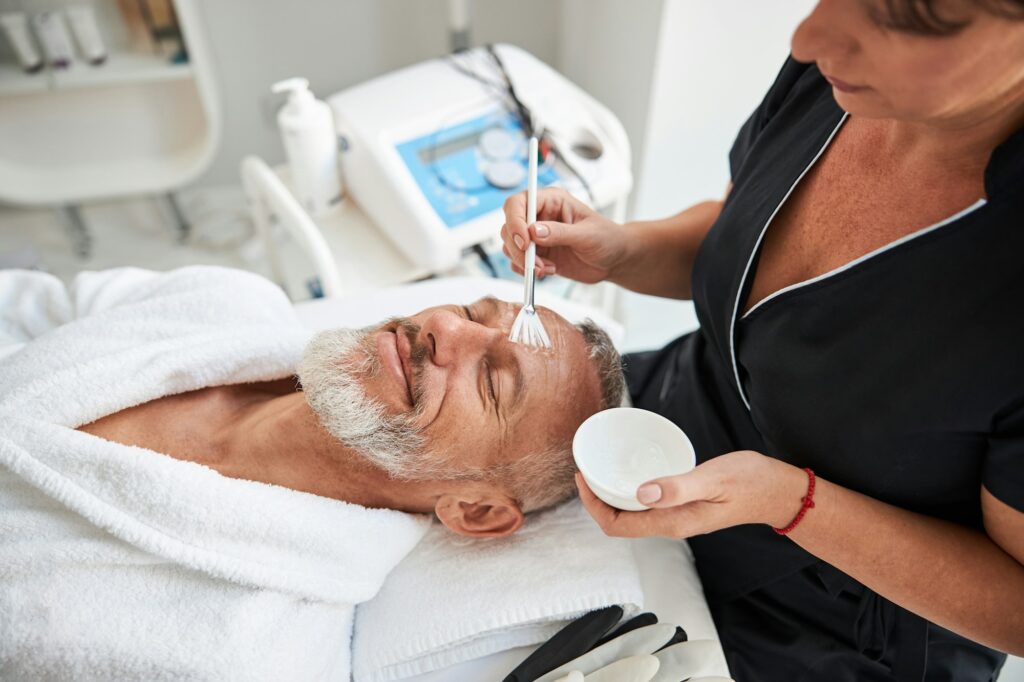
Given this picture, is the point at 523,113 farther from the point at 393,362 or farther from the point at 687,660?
the point at 687,660

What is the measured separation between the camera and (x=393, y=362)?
1098mm

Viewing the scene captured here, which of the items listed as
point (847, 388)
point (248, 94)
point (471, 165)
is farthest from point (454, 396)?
point (248, 94)

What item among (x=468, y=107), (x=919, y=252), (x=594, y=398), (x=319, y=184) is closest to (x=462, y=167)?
(x=468, y=107)

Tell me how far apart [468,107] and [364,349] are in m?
0.82

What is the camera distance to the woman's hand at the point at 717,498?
79 centimetres

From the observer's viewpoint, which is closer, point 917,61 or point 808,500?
point 917,61

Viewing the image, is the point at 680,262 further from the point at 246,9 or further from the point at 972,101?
the point at 246,9

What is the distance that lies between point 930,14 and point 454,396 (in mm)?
727

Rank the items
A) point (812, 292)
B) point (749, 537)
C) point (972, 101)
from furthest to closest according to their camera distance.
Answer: point (749, 537) < point (812, 292) < point (972, 101)

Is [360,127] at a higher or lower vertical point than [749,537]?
higher

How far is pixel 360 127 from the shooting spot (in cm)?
162

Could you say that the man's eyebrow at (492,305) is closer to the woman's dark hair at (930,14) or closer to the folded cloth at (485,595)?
the folded cloth at (485,595)

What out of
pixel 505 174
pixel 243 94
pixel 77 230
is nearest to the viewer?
pixel 505 174

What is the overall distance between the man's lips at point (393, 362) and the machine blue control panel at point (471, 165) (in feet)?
1.69
